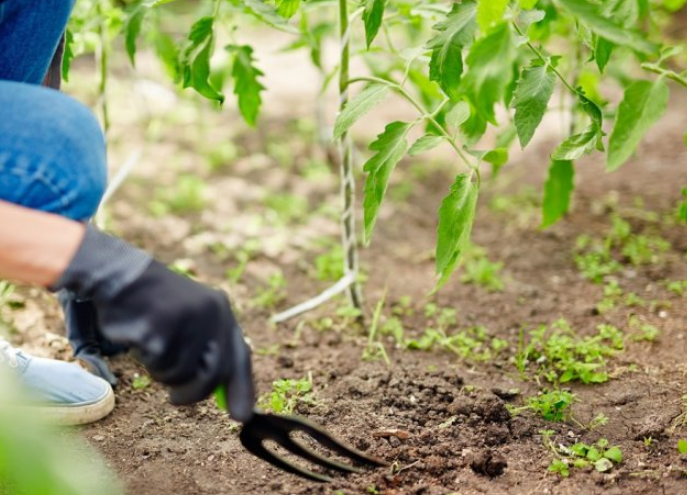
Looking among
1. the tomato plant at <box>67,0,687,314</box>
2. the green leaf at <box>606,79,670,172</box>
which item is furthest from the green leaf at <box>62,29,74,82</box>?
the green leaf at <box>606,79,670,172</box>

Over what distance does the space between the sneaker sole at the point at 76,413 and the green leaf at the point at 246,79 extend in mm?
706

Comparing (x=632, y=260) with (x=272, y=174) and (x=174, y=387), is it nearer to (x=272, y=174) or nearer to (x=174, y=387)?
(x=272, y=174)

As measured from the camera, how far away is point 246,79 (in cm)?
172

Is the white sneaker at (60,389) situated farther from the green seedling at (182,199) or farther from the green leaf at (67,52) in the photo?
the green seedling at (182,199)

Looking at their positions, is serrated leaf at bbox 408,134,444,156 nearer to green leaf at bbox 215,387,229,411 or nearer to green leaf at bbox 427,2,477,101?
green leaf at bbox 427,2,477,101

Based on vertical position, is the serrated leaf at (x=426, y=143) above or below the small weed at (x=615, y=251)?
above

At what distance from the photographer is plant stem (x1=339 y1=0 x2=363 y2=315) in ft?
5.31

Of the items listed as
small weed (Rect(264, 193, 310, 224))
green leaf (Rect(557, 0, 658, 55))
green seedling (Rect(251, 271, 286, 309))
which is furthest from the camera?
small weed (Rect(264, 193, 310, 224))

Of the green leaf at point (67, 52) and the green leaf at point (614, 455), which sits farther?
the green leaf at point (67, 52)

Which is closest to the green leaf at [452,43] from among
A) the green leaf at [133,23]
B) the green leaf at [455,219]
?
the green leaf at [455,219]

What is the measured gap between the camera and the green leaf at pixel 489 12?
1131mm

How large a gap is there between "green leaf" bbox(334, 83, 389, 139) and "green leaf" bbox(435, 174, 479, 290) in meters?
0.22

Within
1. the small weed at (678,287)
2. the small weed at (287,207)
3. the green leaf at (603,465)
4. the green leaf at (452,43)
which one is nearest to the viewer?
the green leaf at (452,43)

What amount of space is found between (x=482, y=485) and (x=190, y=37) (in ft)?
3.35
